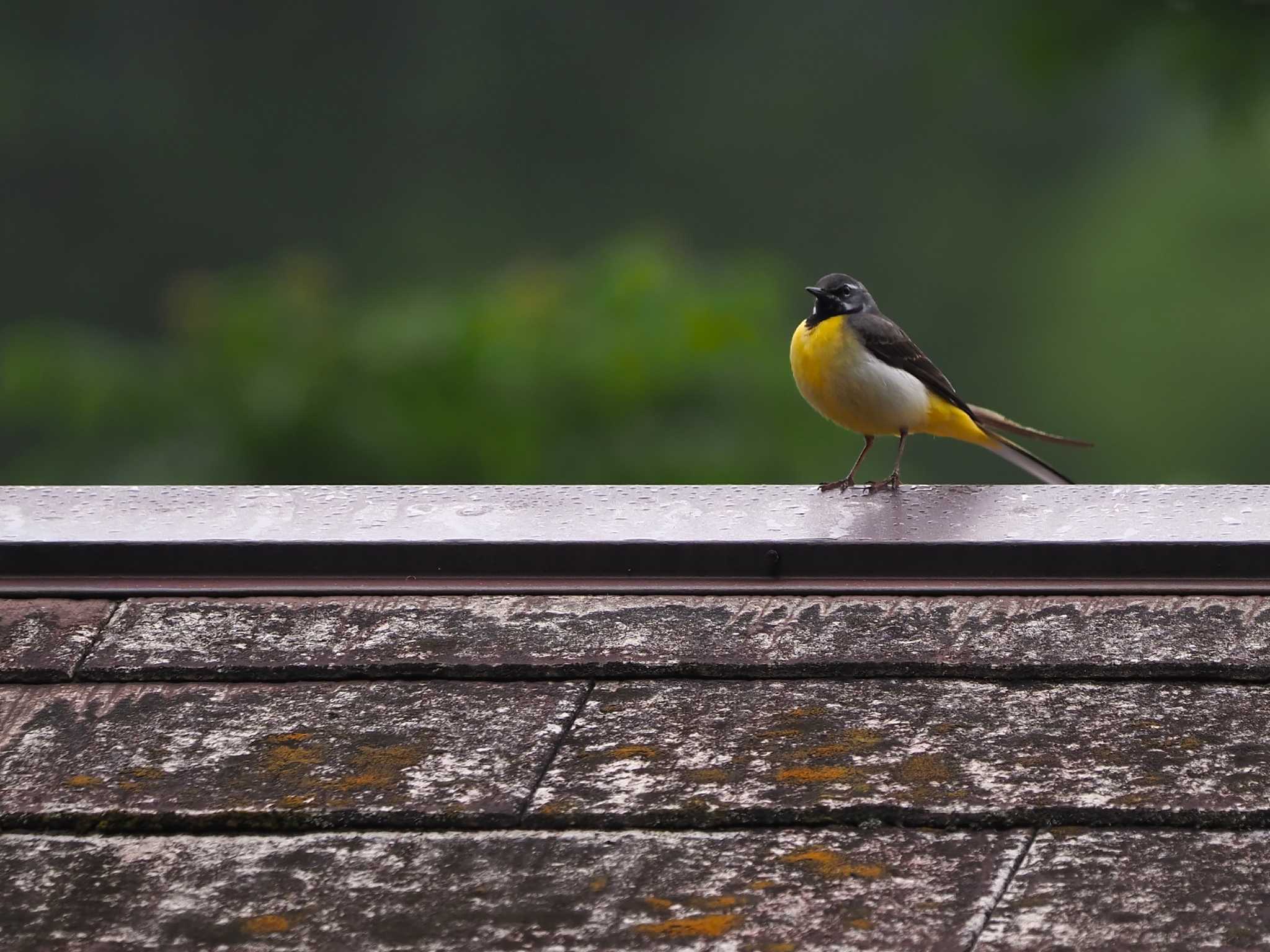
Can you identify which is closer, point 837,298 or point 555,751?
point 555,751

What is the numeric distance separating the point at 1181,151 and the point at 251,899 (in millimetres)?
19249

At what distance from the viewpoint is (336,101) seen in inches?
882

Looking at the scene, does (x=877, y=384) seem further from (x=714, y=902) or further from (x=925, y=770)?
(x=714, y=902)

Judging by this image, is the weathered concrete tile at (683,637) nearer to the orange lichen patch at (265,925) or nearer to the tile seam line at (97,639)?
the tile seam line at (97,639)

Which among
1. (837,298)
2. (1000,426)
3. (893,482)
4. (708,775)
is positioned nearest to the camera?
(708,775)

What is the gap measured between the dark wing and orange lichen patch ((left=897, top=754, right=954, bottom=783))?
256 centimetres

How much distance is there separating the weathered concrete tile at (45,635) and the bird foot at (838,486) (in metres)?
1.10

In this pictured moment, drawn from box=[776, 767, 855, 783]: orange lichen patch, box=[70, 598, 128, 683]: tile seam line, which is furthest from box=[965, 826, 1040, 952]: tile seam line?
box=[70, 598, 128, 683]: tile seam line

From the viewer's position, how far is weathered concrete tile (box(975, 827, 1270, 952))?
1538 mm

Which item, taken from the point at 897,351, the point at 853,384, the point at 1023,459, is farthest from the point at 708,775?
the point at 1023,459

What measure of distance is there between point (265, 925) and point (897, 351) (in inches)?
119

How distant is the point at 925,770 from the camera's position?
1842 millimetres

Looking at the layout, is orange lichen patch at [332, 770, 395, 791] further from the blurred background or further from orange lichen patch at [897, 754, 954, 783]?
the blurred background

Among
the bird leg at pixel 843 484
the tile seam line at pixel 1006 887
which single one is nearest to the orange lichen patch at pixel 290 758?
the tile seam line at pixel 1006 887
